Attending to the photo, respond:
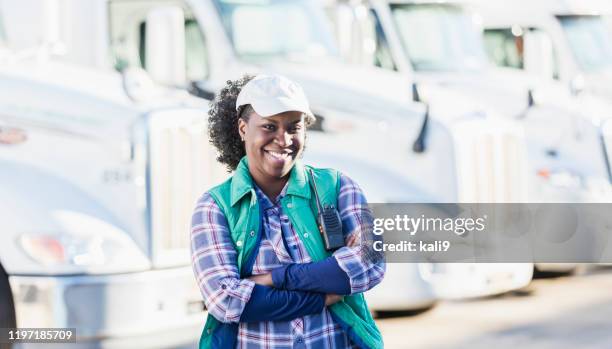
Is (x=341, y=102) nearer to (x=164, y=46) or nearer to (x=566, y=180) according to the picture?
(x=164, y=46)

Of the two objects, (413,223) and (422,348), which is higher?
(413,223)

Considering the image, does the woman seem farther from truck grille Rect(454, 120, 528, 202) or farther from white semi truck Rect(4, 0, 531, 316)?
truck grille Rect(454, 120, 528, 202)

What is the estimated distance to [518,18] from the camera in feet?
13.9

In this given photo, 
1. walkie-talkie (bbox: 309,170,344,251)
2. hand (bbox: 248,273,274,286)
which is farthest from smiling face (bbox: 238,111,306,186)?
hand (bbox: 248,273,274,286)

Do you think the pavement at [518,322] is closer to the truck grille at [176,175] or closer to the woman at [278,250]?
the truck grille at [176,175]

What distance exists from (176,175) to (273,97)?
1.63 meters

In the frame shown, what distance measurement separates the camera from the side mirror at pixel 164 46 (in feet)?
12.0

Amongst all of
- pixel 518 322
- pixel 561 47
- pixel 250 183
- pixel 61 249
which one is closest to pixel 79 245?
pixel 61 249

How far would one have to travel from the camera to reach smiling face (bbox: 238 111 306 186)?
2.28 meters

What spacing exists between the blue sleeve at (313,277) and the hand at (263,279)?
12 millimetres

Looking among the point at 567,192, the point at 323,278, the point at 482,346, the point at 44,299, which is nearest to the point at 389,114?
the point at 567,192

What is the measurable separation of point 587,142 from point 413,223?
0.93 m

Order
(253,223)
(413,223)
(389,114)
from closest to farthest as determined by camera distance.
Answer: (253,223) → (413,223) → (389,114)

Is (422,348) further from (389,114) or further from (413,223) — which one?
(389,114)
